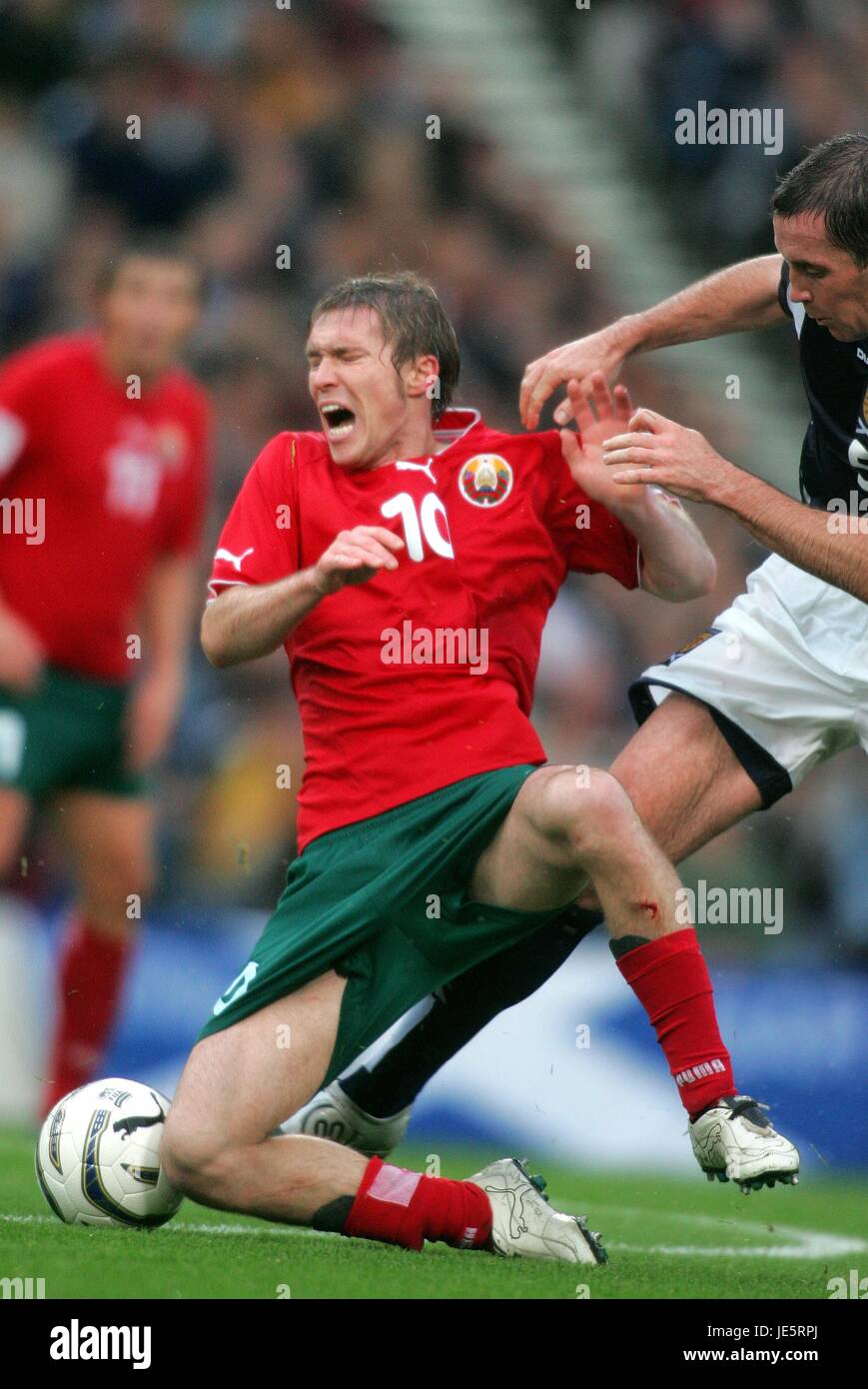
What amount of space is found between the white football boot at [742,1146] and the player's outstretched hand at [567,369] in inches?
47.3

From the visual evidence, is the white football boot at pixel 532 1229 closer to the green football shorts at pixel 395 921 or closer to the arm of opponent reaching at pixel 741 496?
the green football shorts at pixel 395 921

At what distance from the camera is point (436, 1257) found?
3.06m

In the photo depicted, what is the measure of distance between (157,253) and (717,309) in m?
2.81

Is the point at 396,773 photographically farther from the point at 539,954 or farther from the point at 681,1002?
the point at 681,1002

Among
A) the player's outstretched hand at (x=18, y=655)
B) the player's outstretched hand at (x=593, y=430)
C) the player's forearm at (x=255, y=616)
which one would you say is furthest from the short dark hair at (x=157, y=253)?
the player's forearm at (x=255, y=616)

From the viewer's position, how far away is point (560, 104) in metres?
7.06

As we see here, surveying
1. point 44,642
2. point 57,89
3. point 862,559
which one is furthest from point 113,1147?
point 57,89

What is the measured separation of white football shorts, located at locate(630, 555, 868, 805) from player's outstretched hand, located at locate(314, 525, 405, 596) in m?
0.87

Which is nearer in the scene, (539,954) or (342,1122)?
(539,954)

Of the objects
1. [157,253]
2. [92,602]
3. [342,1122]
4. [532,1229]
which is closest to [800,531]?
[532,1229]

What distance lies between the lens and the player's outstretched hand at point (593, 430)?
3.37m

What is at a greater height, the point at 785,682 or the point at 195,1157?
the point at 785,682

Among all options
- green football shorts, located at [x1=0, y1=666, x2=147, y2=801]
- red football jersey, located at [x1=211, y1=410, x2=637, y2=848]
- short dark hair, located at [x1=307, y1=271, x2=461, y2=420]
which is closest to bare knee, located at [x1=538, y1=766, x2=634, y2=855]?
red football jersey, located at [x1=211, y1=410, x2=637, y2=848]

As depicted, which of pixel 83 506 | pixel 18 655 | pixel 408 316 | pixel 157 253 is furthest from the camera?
pixel 157 253
